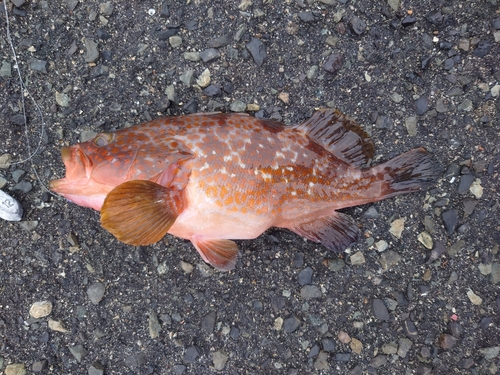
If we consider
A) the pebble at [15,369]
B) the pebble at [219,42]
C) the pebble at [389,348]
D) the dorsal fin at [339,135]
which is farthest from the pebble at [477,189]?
the pebble at [15,369]

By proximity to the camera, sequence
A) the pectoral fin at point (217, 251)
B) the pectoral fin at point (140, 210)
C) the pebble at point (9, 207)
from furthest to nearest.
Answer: the pebble at point (9, 207)
the pectoral fin at point (217, 251)
the pectoral fin at point (140, 210)

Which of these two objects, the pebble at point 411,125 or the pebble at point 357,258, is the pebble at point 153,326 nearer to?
the pebble at point 357,258

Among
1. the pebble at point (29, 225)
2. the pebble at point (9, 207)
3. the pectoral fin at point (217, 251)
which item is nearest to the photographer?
the pectoral fin at point (217, 251)

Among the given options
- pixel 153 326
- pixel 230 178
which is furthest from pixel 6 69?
pixel 153 326

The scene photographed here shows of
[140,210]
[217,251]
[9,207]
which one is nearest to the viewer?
[140,210]

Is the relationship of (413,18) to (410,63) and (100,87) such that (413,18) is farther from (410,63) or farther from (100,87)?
(100,87)

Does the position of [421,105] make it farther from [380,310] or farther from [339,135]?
[380,310]
